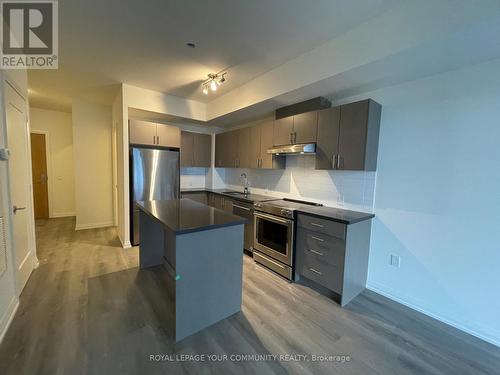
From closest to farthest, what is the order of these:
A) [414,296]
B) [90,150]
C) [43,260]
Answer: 1. [414,296]
2. [43,260]
3. [90,150]

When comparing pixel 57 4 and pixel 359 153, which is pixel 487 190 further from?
pixel 57 4

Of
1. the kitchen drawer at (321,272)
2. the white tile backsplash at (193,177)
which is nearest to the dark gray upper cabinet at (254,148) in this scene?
the white tile backsplash at (193,177)

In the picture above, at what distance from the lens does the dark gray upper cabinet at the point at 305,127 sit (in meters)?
2.90

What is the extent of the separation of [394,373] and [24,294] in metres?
3.62

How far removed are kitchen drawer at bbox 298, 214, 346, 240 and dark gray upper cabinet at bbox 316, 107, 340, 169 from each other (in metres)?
0.69

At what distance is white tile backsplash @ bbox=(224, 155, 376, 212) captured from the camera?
9.18 feet

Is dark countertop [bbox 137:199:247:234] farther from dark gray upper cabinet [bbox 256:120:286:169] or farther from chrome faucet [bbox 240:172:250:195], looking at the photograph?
chrome faucet [bbox 240:172:250:195]

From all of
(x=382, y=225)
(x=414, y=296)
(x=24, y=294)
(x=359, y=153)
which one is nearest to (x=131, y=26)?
(x=359, y=153)

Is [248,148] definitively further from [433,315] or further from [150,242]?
[433,315]

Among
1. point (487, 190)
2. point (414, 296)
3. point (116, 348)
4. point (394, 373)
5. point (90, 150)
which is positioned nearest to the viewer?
point (394, 373)

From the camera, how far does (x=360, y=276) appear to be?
8.64 feet

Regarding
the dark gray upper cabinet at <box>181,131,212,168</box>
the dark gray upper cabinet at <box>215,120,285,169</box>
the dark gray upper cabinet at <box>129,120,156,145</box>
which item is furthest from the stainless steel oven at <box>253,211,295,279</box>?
the dark gray upper cabinet at <box>129,120,156,145</box>

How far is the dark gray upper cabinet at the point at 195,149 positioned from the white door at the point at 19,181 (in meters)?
2.39

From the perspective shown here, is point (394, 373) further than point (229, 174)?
No
